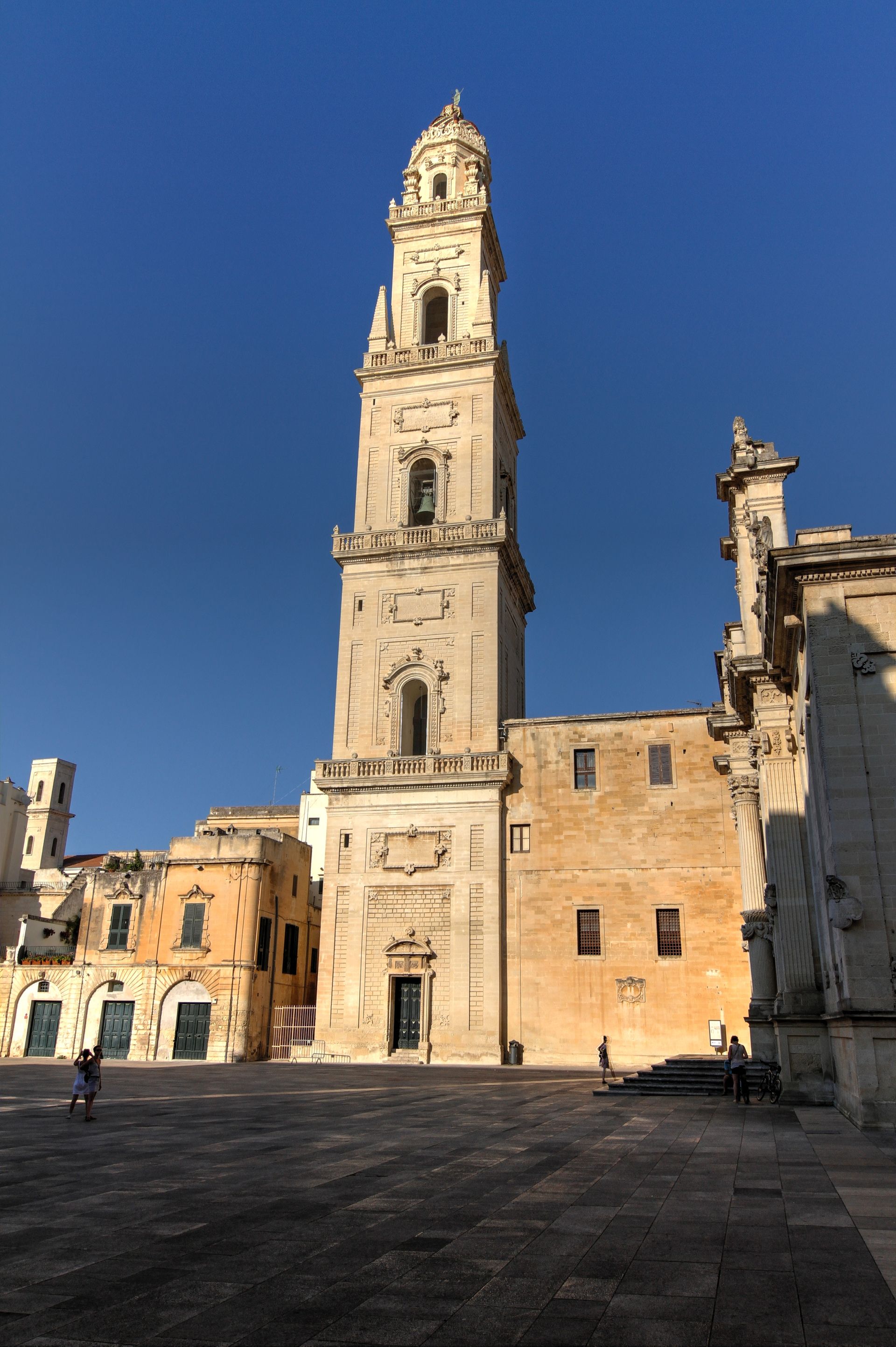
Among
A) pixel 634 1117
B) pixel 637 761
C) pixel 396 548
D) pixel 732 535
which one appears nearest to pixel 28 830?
pixel 396 548

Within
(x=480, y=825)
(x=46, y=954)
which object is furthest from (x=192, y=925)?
(x=480, y=825)

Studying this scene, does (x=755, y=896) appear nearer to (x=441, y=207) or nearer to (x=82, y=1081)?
(x=82, y=1081)

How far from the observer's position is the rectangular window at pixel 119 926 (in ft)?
122

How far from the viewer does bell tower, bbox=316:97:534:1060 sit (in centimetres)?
3325

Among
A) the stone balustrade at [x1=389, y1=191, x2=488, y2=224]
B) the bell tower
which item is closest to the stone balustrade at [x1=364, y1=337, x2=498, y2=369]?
the bell tower

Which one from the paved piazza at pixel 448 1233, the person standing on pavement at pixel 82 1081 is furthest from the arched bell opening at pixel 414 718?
the paved piazza at pixel 448 1233

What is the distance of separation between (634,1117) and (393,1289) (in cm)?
1094

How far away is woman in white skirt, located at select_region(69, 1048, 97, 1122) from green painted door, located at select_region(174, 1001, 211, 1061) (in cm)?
2061

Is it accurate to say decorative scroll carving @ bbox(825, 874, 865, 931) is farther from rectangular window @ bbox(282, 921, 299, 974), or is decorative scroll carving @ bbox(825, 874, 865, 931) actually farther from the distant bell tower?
the distant bell tower

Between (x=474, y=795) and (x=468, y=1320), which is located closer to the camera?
(x=468, y=1320)

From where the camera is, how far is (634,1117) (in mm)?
15617

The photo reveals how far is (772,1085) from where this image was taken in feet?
59.6

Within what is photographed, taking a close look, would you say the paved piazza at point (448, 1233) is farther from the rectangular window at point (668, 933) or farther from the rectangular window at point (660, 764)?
the rectangular window at point (660, 764)

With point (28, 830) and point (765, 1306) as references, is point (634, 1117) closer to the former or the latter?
point (765, 1306)
